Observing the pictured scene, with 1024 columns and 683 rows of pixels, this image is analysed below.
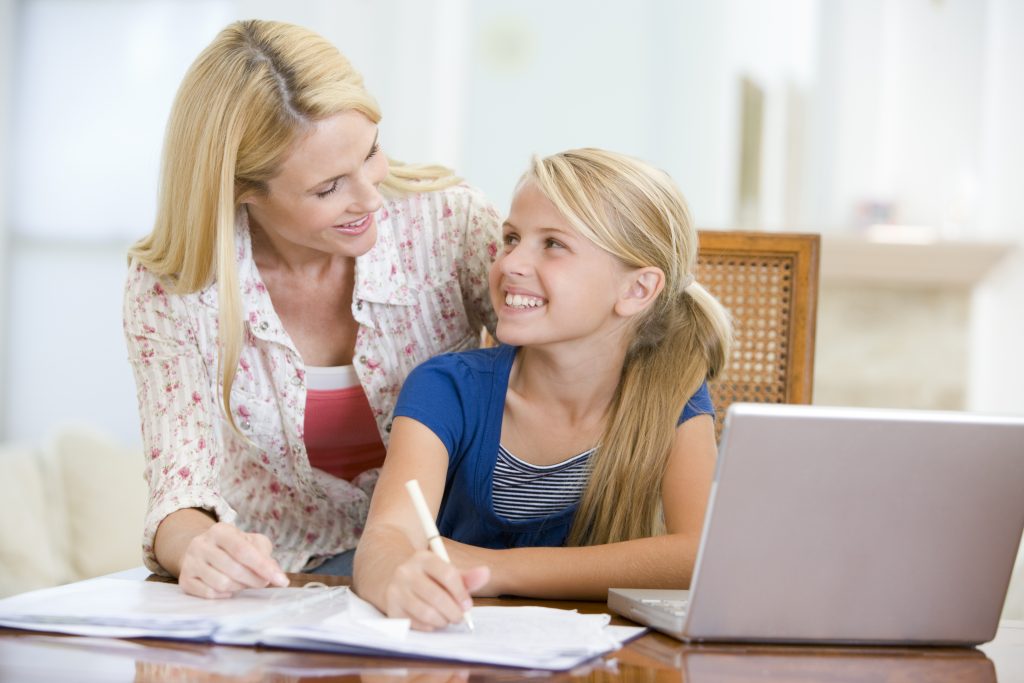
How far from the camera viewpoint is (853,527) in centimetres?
96

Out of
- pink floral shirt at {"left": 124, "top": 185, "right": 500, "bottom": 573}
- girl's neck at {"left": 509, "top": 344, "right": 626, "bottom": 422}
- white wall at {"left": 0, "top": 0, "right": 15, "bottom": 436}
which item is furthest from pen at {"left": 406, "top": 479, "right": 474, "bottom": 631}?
white wall at {"left": 0, "top": 0, "right": 15, "bottom": 436}

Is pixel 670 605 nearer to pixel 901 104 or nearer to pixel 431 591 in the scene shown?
pixel 431 591

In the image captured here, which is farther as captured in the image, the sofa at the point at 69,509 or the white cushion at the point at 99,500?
the white cushion at the point at 99,500

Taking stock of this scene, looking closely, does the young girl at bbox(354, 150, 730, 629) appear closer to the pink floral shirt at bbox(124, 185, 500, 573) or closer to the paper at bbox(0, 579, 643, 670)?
the pink floral shirt at bbox(124, 185, 500, 573)

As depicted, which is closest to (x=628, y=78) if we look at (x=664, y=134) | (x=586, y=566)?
(x=664, y=134)

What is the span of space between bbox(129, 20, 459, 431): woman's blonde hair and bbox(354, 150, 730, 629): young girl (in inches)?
10.3

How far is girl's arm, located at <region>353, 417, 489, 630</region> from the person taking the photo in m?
0.94

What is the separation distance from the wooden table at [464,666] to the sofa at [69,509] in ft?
8.21

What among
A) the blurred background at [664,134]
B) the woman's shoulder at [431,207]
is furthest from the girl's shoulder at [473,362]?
the blurred background at [664,134]

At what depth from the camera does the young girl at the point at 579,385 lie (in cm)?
139

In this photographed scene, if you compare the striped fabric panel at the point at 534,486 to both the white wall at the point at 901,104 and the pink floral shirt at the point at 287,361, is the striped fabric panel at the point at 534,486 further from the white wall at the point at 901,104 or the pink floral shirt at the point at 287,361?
the white wall at the point at 901,104

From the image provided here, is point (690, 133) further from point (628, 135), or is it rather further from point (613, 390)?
point (613, 390)

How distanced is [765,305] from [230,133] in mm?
828

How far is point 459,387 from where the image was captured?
143 cm
